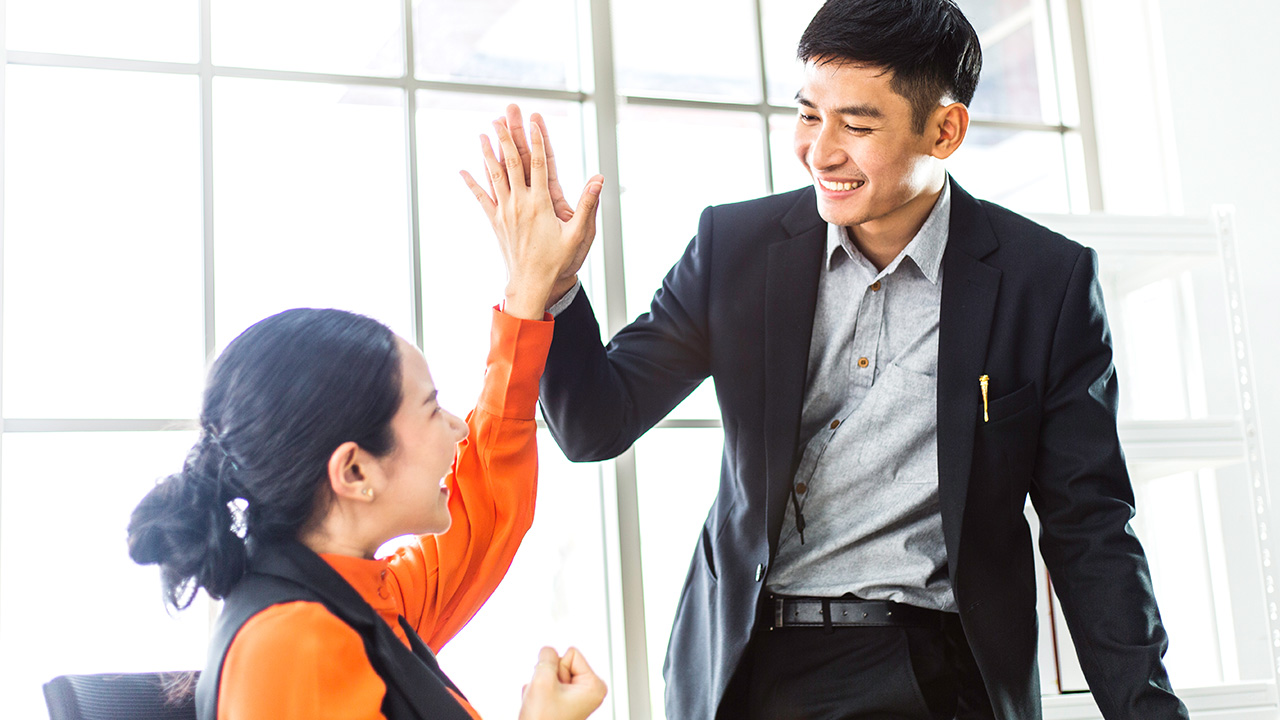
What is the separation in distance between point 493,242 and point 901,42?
49.1 inches

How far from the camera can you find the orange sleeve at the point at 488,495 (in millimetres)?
1367

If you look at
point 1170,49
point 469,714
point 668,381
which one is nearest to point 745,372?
point 668,381

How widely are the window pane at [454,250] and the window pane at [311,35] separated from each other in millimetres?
155

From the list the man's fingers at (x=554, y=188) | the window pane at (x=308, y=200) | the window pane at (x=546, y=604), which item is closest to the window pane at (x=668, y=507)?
the window pane at (x=546, y=604)

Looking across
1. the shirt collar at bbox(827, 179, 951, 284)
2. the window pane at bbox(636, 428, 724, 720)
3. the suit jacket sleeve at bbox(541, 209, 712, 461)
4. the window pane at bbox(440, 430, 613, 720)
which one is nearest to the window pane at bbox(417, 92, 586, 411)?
the window pane at bbox(440, 430, 613, 720)

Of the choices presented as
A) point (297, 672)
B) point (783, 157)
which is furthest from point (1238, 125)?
point (297, 672)

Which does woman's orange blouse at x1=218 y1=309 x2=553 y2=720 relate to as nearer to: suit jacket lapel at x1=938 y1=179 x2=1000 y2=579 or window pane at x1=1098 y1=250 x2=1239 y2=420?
suit jacket lapel at x1=938 y1=179 x2=1000 y2=579

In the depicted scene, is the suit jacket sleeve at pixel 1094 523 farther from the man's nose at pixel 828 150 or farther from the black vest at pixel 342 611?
the black vest at pixel 342 611

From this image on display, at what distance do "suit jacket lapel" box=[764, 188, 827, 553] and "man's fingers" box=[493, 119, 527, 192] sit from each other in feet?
1.43

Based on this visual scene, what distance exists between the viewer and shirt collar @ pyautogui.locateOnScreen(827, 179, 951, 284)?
1664mm

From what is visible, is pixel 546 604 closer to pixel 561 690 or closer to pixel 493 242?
pixel 493 242

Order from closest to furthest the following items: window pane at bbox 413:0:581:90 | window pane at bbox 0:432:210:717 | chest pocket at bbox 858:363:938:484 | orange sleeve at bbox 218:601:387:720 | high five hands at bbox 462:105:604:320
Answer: orange sleeve at bbox 218:601:387:720 → high five hands at bbox 462:105:604:320 → chest pocket at bbox 858:363:938:484 → window pane at bbox 0:432:210:717 → window pane at bbox 413:0:581:90

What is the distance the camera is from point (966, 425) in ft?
5.08

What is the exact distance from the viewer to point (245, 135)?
2453 millimetres
